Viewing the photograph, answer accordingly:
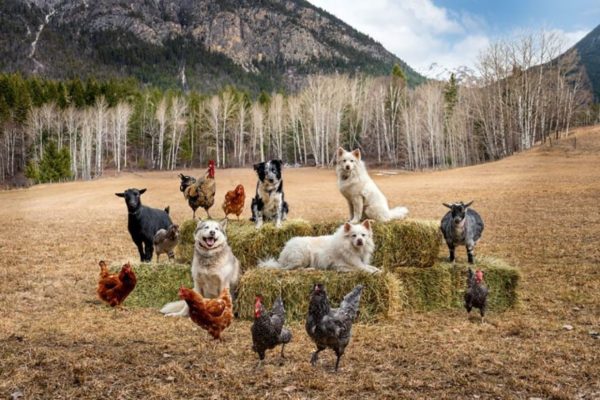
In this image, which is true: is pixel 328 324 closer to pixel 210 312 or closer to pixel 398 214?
pixel 210 312

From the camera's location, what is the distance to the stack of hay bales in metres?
7.22

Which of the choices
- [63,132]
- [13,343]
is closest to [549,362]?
[13,343]

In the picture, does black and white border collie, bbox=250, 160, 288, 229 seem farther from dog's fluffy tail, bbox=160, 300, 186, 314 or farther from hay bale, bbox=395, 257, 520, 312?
hay bale, bbox=395, 257, 520, 312

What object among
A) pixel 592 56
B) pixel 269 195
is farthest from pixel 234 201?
pixel 592 56

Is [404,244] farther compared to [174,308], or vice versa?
[404,244]

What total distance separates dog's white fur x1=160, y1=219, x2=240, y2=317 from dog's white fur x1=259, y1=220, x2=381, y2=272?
101cm

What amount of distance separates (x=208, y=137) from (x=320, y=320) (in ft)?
207

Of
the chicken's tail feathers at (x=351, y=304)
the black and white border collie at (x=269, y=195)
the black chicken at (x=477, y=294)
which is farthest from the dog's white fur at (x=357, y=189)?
the chicken's tail feathers at (x=351, y=304)

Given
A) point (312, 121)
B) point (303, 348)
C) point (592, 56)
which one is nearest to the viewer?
point (303, 348)

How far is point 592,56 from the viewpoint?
362ft

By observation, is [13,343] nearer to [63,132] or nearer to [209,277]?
[209,277]

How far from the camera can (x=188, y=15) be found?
583 feet

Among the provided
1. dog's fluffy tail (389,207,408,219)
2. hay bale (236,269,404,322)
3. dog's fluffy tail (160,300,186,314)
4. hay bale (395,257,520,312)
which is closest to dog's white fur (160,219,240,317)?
dog's fluffy tail (160,300,186,314)

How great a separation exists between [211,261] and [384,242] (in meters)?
3.00
